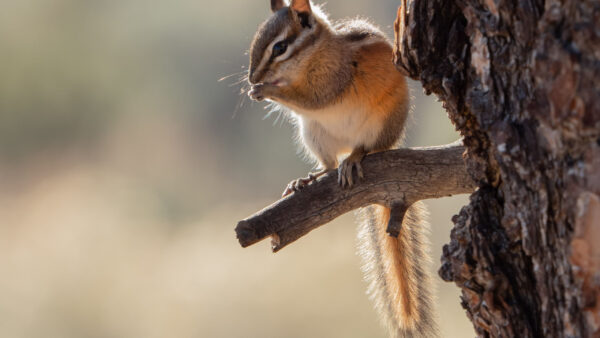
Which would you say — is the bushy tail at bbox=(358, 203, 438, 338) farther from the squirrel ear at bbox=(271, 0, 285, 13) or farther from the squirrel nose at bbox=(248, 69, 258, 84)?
the squirrel ear at bbox=(271, 0, 285, 13)

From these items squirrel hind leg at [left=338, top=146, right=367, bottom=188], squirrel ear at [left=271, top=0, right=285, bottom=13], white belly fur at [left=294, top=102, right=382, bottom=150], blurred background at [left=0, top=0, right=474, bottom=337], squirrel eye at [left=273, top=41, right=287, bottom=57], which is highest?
blurred background at [left=0, top=0, right=474, bottom=337]

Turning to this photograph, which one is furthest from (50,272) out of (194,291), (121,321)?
(194,291)

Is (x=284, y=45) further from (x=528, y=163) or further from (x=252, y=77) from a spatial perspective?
(x=528, y=163)

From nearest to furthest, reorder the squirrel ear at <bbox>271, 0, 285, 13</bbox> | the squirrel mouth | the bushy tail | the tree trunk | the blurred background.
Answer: the tree trunk → the bushy tail → the squirrel mouth → the squirrel ear at <bbox>271, 0, 285, 13</bbox> → the blurred background

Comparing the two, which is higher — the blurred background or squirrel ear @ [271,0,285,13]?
the blurred background

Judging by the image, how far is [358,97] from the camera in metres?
2.12

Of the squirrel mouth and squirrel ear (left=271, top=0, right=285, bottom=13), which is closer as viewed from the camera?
the squirrel mouth

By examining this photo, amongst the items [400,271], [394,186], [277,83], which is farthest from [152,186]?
[394,186]

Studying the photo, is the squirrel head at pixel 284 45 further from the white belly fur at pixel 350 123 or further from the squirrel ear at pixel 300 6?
the white belly fur at pixel 350 123

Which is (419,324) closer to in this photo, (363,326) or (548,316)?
(548,316)

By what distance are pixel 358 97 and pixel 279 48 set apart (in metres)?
0.32

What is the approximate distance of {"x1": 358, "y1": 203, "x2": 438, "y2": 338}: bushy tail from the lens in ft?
6.38

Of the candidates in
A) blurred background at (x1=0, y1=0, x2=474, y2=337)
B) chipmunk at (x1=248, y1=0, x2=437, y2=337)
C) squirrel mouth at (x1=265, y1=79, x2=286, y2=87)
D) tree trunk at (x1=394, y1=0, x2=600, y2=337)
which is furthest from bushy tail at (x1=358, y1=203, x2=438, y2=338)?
blurred background at (x1=0, y1=0, x2=474, y2=337)

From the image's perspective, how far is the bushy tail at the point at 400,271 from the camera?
1.94 meters
